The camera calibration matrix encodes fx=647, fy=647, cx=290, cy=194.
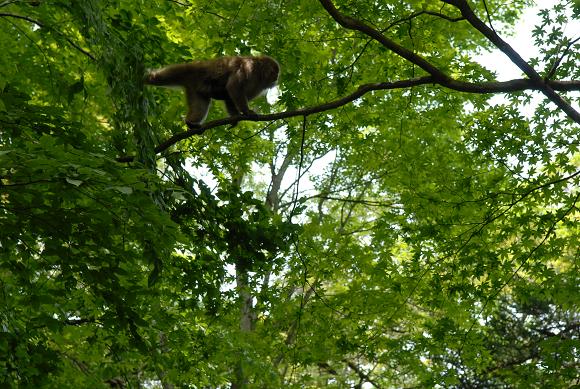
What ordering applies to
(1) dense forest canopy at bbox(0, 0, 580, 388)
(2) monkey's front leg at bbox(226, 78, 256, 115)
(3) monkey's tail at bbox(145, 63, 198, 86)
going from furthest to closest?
(3) monkey's tail at bbox(145, 63, 198, 86) → (2) monkey's front leg at bbox(226, 78, 256, 115) → (1) dense forest canopy at bbox(0, 0, 580, 388)

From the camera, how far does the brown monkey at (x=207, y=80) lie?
6.43 metres

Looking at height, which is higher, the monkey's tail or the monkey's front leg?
the monkey's tail

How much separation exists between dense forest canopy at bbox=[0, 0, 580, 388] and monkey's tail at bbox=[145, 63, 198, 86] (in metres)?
0.48

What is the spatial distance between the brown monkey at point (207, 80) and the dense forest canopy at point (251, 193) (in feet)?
1.19

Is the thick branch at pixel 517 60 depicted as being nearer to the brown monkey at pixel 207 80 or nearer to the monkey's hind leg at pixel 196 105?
the brown monkey at pixel 207 80

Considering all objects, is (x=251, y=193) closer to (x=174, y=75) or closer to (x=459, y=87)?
(x=174, y=75)

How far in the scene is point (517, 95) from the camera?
275 inches

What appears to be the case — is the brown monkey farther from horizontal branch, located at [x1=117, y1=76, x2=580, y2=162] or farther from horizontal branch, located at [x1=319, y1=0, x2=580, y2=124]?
horizontal branch, located at [x1=319, y1=0, x2=580, y2=124]

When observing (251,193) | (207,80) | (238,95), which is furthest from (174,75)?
(251,193)

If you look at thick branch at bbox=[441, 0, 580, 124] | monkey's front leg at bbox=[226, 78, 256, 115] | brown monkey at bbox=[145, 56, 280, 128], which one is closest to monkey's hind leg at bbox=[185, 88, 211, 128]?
brown monkey at bbox=[145, 56, 280, 128]

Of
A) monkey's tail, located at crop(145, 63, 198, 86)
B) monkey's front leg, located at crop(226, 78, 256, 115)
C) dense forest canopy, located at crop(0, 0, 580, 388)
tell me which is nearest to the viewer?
dense forest canopy, located at crop(0, 0, 580, 388)

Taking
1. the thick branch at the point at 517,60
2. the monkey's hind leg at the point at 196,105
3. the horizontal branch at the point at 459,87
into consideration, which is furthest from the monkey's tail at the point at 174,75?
the thick branch at the point at 517,60

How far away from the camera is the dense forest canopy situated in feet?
14.3

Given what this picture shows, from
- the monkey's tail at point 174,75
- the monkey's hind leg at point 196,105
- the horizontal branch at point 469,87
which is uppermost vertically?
the monkey's tail at point 174,75
